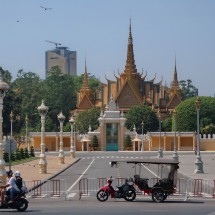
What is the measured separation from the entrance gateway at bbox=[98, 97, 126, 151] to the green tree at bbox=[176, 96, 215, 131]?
9684 mm

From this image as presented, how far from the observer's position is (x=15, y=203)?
71.0 feet

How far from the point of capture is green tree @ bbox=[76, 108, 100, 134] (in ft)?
367

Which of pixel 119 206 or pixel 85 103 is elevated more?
pixel 85 103

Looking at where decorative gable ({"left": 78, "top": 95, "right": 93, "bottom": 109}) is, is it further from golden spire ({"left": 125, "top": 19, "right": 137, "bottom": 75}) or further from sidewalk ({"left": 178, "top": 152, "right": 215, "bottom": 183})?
sidewalk ({"left": 178, "top": 152, "right": 215, "bottom": 183})

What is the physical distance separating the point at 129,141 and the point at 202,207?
79877 mm

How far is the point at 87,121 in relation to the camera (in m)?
113

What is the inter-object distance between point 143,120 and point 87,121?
28.6ft

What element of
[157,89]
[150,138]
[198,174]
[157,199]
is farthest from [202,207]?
[157,89]

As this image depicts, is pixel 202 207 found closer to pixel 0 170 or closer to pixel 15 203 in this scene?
pixel 15 203

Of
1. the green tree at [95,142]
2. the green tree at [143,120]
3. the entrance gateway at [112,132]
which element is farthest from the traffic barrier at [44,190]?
the green tree at [143,120]

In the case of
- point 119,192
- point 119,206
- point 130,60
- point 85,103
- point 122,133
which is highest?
point 130,60

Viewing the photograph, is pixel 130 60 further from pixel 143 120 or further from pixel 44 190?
pixel 44 190

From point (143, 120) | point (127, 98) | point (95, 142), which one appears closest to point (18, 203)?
point (95, 142)

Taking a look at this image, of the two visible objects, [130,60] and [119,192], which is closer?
[119,192]
